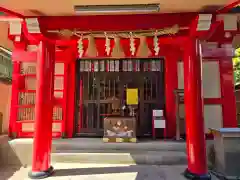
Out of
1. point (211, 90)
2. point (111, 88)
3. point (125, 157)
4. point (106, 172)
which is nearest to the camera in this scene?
point (106, 172)

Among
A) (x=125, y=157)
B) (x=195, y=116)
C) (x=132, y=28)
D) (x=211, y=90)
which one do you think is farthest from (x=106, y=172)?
(x=211, y=90)

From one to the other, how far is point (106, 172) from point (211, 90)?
3622 mm

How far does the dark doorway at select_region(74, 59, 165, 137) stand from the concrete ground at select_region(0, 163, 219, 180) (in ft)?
5.00

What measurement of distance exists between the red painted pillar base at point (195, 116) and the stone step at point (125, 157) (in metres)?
0.63

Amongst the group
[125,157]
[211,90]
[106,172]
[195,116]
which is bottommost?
[106,172]

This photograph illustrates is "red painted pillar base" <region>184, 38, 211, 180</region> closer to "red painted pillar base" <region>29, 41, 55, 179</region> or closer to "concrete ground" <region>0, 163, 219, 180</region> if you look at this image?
"concrete ground" <region>0, 163, 219, 180</region>

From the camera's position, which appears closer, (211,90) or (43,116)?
(43,116)

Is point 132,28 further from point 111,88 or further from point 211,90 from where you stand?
point 211,90

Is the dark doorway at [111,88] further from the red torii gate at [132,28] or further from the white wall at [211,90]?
the red torii gate at [132,28]

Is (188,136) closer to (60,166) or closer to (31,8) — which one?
(60,166)

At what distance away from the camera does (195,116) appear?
335cm

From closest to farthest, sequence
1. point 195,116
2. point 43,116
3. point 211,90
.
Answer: point 195,116 < point 43,116 < point 211,90

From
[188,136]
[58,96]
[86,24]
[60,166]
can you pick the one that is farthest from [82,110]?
[188,136]

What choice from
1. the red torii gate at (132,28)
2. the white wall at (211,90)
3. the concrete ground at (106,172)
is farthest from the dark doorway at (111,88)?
the red torii gate at (132,28)
